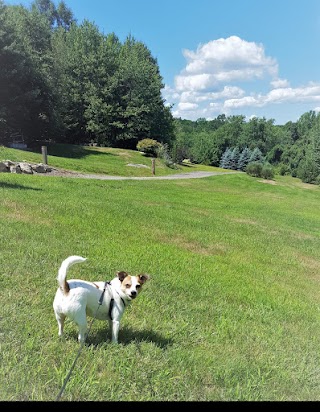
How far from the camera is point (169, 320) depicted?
363 cm

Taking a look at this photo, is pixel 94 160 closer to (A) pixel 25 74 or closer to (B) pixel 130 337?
(A) pixel 25 74

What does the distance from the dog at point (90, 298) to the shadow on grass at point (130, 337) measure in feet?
0.49

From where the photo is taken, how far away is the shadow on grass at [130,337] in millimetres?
2943

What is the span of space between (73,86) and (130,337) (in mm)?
33110

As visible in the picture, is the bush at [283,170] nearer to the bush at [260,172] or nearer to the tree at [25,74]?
the bush at [260,172]

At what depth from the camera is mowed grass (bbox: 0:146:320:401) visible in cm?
254

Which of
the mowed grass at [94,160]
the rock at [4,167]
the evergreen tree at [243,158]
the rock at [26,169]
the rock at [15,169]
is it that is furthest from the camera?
the evergreen tree at [243,158]

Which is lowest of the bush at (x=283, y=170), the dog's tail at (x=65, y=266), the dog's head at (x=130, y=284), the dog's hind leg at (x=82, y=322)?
the bush at (x=283, y=170)

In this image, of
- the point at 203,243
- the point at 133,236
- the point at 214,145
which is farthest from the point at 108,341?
the point at 214,145

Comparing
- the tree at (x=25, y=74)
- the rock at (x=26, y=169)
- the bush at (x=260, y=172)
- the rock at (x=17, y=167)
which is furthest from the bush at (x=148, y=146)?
the rock at (x=26, y=169)

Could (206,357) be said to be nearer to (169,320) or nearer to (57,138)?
(169,320)

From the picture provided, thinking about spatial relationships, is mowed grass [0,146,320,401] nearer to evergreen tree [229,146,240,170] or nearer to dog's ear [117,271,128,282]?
dog's ear [117,271,128,282]

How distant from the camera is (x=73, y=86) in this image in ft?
107

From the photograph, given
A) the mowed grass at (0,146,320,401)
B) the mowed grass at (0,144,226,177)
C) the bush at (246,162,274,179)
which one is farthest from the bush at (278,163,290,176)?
the mowed grass at (0,146,320,401)
